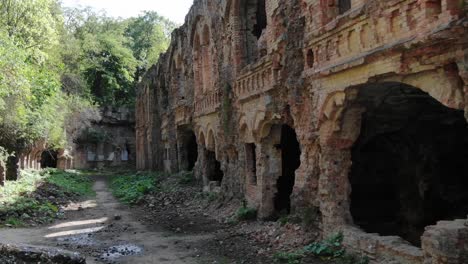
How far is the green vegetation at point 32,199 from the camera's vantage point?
44.1ft

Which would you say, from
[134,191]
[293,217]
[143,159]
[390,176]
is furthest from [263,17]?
[143,159]

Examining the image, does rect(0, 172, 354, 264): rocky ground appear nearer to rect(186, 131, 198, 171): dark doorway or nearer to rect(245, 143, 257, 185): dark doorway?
rect(245, 143, 257, 185): dark doorway

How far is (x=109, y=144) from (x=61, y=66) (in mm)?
19377

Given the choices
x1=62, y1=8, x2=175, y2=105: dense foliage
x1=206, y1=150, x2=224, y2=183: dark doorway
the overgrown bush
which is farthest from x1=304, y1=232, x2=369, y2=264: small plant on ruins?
x1=62, y1=8, x2=175, y2=105: dense foliage

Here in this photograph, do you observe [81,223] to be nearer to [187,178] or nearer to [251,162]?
[251,162]

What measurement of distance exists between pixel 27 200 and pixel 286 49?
10591 mm

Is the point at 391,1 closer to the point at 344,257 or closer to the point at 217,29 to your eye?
the point at 344,257

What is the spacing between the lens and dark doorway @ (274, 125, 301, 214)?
40.2 feet

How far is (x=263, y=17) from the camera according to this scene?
46.0ft

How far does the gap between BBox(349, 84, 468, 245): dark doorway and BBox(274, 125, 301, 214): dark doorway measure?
5.33 ft

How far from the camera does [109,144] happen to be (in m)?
39.6

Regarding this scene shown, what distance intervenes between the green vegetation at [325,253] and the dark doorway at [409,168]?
103 inches

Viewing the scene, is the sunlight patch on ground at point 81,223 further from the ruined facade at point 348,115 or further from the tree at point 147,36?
the tree at point 147,36

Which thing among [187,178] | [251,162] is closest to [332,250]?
[251,162]
